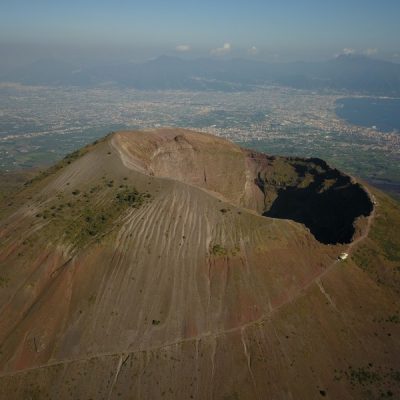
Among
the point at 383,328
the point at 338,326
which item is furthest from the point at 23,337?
the point at 383,328

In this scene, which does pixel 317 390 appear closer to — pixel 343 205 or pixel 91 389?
pixel 91 389

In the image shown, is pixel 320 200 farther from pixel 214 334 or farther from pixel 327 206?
pixel 214 334

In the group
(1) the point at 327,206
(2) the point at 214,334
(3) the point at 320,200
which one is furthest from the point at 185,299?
(3) the point at 320,200

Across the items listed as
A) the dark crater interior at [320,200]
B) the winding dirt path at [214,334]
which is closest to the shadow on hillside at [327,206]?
the dark crater interior at [320,200]

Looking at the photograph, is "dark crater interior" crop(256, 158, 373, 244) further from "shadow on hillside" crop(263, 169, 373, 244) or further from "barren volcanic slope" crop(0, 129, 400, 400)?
"barren volcanic slope" crop(0, 129, 400, 400)

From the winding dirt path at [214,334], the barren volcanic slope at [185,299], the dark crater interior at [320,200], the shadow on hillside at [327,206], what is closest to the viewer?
the barren volcanic slope at [185,299]

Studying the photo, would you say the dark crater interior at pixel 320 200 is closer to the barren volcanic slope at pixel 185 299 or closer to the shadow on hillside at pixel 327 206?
the shadow on hillside at pixel 327 206
